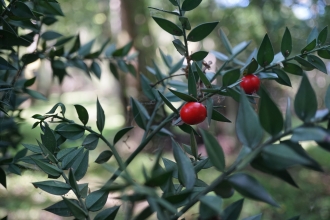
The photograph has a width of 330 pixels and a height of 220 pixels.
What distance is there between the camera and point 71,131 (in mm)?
452

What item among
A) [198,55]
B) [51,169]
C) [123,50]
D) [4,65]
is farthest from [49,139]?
[123,50]

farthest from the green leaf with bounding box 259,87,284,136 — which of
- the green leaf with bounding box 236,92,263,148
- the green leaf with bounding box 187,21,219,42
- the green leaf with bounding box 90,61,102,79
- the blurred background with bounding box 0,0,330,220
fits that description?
the blurred background with bounding box 0,0,330,220

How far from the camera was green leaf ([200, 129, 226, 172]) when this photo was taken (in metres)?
0.26

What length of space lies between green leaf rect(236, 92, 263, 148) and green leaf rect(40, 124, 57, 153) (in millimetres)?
258

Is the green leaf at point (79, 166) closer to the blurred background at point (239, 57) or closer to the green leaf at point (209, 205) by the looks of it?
the green leaf at point (209, 205)

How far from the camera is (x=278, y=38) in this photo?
2613 millimetres

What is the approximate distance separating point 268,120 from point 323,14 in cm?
189

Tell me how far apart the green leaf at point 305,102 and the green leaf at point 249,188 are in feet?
0.22

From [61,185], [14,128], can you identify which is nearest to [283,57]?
[61,185]

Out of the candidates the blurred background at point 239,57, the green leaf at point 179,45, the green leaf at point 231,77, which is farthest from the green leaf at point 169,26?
the blurred background at point 239,57

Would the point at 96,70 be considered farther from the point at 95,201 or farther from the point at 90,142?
the point at 95,201

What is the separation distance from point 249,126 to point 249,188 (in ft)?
0.17

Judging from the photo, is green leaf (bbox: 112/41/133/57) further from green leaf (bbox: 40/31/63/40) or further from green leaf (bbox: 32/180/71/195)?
green leaf (bbox: 32/180/71/195)

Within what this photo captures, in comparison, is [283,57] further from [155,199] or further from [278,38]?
[278,38]
